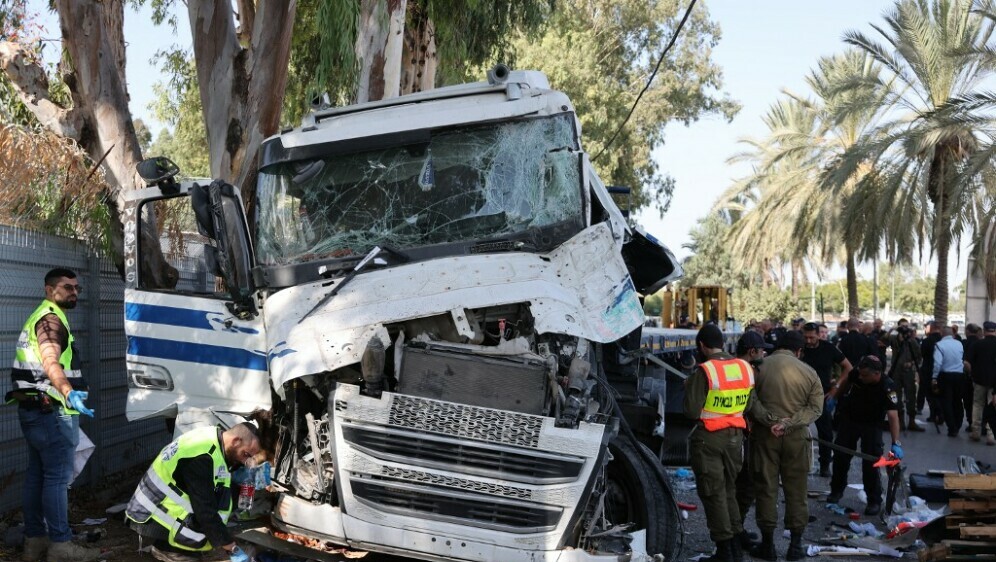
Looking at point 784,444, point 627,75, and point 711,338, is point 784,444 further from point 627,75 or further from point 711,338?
point 627,75

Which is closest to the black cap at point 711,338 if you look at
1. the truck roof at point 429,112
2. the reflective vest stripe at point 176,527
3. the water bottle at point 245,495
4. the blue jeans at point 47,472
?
the truck roof at point 429,112

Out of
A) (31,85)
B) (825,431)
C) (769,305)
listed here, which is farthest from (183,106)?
(769,305)

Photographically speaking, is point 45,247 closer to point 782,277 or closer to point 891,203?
point 891,203

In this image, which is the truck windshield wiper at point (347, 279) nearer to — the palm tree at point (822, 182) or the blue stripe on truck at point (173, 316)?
the blue stripe on truck at point (173, 316)

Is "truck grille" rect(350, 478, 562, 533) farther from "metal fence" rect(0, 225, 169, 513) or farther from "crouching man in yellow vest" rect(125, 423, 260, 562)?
"metal fence" rect(0, 225, 169, 513)

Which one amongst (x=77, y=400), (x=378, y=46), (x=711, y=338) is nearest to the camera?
(x=77, y=400)

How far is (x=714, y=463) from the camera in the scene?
24.1 ft

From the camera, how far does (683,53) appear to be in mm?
37531

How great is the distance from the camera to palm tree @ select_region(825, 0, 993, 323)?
787 inches

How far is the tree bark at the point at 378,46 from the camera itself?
12.7 meters

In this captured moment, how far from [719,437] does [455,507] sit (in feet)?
9.04

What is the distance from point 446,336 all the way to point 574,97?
87.5 ft

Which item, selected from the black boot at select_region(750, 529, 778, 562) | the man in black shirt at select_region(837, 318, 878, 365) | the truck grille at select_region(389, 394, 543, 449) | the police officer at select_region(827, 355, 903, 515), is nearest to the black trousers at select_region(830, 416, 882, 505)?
the police officer at select_region(827, 355, 903, 515)

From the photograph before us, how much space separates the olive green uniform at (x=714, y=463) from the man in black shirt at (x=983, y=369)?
8.26m
